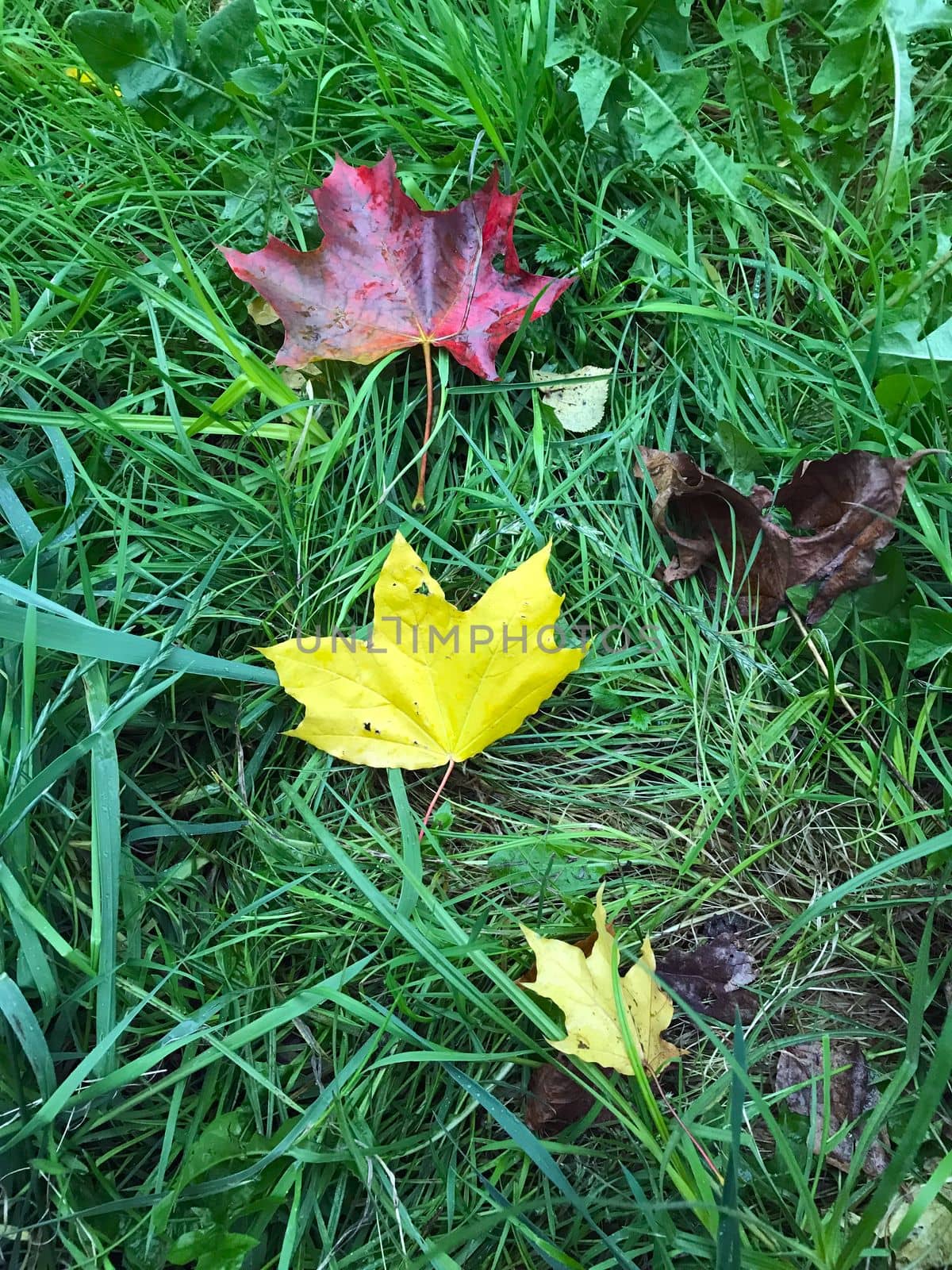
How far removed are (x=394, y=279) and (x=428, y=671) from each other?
68 cm

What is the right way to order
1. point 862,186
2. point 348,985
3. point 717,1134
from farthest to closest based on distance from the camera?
point 862,186, point 348,985, point 717,1134

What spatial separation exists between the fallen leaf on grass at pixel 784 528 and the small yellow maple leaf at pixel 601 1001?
61 centimetres

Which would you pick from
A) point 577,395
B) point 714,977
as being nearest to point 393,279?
point 577,395

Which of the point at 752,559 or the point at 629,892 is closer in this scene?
the point at 629,892

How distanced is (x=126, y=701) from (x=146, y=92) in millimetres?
1136

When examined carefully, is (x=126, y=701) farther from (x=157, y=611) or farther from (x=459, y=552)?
(x=459, y=552)

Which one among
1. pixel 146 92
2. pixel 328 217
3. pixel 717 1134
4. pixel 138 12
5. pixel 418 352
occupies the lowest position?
pixel 717 1134

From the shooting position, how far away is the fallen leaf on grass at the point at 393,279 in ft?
4.35

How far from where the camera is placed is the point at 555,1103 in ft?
3.55

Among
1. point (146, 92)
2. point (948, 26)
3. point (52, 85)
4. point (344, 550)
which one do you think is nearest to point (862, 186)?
point (948, 26)

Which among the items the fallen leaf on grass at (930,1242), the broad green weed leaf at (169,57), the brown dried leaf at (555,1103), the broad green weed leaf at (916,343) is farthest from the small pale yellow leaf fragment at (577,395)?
the fallen leaf on grass at (930,1242)

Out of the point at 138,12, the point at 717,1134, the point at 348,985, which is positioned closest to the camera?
the point at 717,1134

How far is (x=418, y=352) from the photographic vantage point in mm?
1440

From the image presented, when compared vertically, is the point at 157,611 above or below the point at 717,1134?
above
